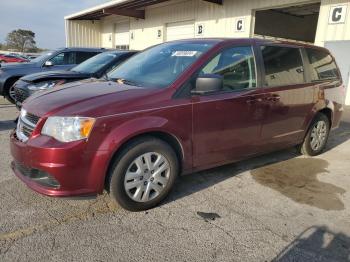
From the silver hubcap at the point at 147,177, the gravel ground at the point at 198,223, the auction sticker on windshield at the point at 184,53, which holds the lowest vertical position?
the gravel ground at the point at 198,223

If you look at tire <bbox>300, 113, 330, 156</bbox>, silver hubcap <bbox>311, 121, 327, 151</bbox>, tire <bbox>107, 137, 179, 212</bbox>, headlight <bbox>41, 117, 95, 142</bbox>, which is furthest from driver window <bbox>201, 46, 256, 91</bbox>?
silver hubcap <bbox>311, 121, 327, 151</bbox>

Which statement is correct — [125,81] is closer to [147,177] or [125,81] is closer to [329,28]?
[147,177]

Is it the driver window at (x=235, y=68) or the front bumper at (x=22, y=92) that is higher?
the driver window at (x=235, y=68)

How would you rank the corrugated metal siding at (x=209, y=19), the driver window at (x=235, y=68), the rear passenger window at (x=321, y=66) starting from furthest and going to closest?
1. the corrugated metal siding at (x=209, y=19)
2. the rear passenger window at (x=321, y=66)
3. the driver window at (x=235, y=68)

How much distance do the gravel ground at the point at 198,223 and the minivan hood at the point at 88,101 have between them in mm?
1021

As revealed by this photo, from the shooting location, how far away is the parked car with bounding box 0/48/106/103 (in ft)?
29.5

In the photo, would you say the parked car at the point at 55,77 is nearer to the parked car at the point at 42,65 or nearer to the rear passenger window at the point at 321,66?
the parked car at the point at 42,65

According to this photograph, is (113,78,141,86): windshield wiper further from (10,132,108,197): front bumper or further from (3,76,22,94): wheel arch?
(3,76,22,94): wheel arch

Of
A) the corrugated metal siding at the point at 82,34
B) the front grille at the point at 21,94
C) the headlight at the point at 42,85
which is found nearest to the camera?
the headlight at the point at 42,85

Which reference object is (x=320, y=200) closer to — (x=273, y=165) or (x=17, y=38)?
(x=273, y=165)

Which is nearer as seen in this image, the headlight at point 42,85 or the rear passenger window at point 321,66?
the rear passenger window at point 321,66

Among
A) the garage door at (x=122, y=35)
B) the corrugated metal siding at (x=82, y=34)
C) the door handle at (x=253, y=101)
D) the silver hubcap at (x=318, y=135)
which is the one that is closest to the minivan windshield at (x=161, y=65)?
the door handle at (x=253, y=101)

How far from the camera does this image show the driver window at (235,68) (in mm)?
3834

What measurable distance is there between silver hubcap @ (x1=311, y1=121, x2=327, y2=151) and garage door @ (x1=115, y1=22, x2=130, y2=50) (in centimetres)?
1903
